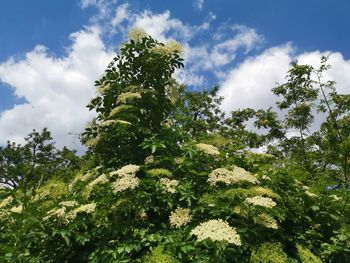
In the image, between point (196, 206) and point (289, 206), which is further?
point (289, 206)

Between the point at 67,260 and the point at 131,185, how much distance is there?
136 cm

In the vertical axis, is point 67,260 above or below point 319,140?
below

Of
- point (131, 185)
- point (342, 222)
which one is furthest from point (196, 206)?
point (342, 222)

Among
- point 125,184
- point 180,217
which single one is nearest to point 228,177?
point 180,217

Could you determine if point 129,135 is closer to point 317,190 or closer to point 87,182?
point 87,182

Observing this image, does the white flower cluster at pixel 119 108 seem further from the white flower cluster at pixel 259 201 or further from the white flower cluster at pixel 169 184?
the white flower cluster at pixel 259 201

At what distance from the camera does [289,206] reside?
5.39 meters

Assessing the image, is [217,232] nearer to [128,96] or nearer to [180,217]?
[180,217]

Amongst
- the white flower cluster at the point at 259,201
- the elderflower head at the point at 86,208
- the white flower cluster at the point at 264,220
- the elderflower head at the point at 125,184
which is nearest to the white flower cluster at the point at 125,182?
the elderflower head at the point at 125,184

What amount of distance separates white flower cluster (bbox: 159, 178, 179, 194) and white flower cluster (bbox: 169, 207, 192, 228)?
0.93ft

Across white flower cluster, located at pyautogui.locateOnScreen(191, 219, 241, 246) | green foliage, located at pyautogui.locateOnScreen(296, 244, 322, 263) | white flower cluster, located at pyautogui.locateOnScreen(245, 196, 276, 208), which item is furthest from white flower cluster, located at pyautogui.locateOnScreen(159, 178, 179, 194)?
green foliage, located at pyautogui.locateOnScreen(296, 244, 322, 263)

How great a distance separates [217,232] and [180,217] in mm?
826

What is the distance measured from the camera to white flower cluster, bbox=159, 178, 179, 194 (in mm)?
5109

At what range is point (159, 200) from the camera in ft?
17.2
